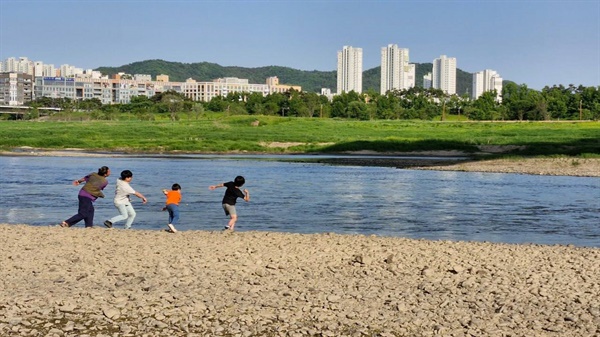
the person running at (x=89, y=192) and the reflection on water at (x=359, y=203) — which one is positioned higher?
the person running at (x=89, y=192)

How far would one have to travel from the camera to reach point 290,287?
12.6 m

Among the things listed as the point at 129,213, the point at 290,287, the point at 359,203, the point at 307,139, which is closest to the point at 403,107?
the point at 307,139

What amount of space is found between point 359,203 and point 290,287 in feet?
55.1

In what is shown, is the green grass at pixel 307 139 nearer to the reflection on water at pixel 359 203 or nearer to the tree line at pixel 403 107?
the reflection on water at pixel 359 203

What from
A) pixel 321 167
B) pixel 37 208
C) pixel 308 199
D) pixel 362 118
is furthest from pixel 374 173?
pixel 362 118

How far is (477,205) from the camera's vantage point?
29.2m

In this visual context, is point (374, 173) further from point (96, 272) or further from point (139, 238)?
point (96, 272)

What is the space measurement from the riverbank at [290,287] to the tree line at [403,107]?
144474 millimetres

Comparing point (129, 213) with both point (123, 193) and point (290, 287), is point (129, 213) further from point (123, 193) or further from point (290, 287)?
point (290, 287)

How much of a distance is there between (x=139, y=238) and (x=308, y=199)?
46.2 feet

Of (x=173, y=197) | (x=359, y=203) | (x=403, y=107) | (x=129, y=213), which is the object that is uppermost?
(x=403, y=107)

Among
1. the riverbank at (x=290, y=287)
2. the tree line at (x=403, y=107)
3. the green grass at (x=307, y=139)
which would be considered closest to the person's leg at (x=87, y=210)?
the riverbank at (x=290, y=287)

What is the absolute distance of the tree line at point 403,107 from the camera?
530 ft

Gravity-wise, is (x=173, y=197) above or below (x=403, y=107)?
below
